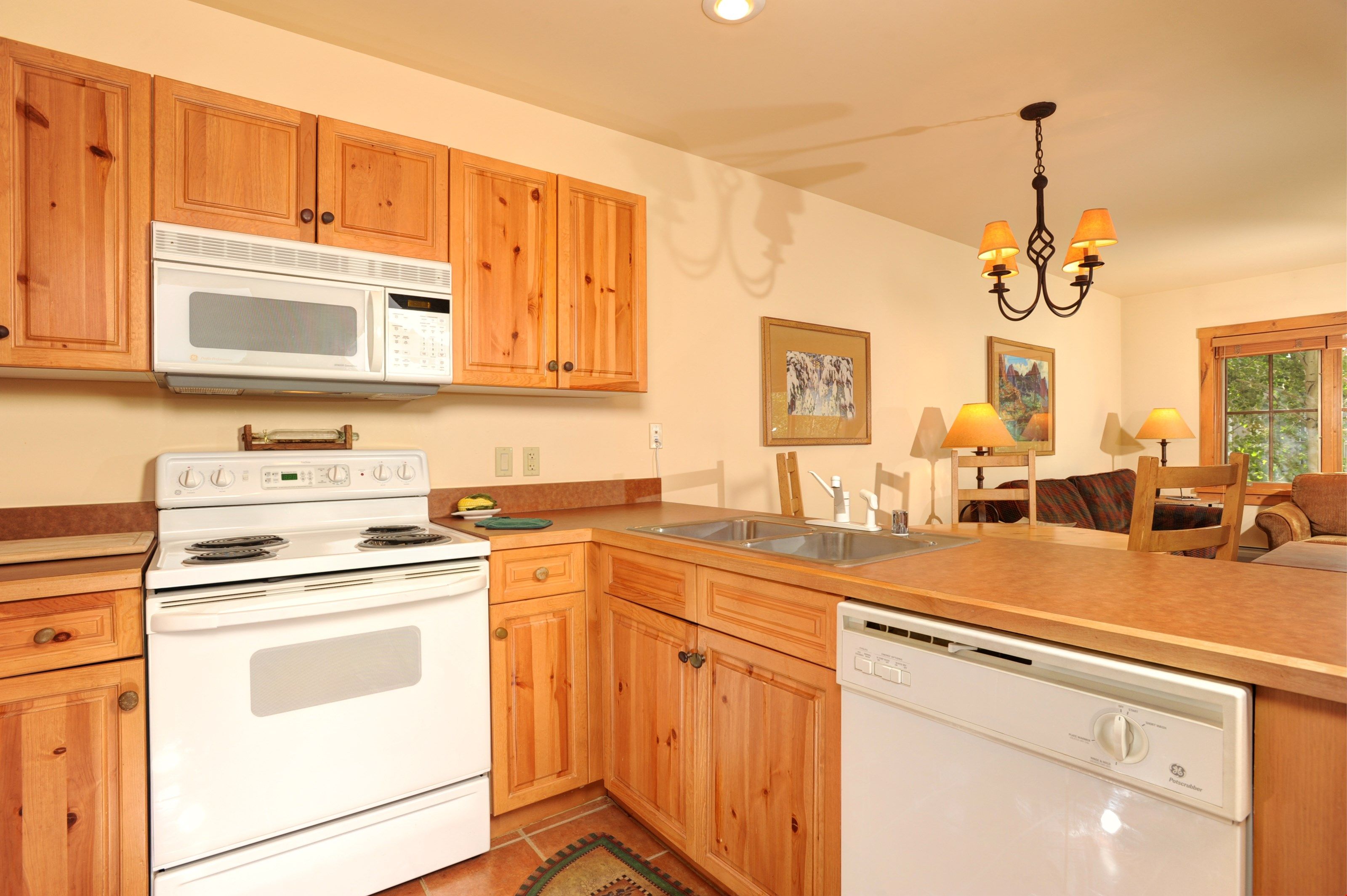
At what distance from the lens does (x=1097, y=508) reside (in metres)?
4.96

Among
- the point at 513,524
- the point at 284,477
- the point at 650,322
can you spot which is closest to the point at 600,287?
the point at 650,322

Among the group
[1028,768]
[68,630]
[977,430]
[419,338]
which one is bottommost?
[1028,768]

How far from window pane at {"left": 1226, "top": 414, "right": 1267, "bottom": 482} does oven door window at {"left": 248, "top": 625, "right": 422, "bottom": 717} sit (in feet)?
21.2

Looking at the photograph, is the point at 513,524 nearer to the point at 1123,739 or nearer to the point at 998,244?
the point at 1123,739

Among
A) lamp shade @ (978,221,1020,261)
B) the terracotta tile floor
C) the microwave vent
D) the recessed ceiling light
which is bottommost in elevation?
the terracotta tile floor

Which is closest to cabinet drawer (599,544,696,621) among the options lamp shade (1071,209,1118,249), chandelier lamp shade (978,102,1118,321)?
chandelier lamp shade (978,102,1118,321)

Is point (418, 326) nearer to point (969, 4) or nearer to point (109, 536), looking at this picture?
point (109, 536)

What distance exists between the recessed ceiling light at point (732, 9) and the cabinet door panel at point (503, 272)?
29.0 inches

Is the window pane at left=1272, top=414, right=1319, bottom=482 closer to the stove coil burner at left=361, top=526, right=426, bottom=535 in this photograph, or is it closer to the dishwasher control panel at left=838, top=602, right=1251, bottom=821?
the dishwasher control panel at left=838, top=602, right=1251, bottom=821

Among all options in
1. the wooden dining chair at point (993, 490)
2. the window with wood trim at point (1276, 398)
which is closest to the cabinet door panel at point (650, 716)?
the wooden dining chair at point (993, 490)

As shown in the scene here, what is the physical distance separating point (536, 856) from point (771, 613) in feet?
3.65

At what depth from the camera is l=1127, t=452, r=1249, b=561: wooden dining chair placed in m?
1.93

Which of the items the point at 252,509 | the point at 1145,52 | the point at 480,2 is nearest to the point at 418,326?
the point at 252,509

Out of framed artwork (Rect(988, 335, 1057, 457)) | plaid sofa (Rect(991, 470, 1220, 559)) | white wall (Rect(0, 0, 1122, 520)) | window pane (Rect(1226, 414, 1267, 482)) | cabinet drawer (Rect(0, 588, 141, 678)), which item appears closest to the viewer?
cabinet drawer (Rect(0, 588, 141, 678))
